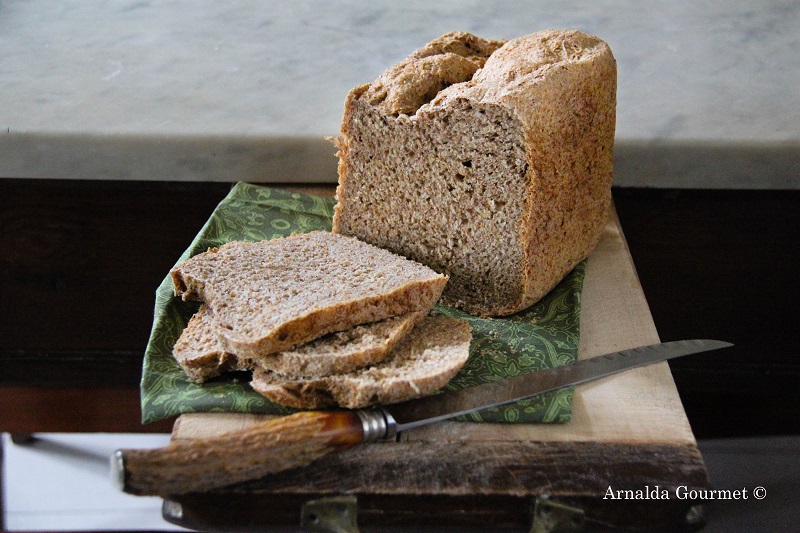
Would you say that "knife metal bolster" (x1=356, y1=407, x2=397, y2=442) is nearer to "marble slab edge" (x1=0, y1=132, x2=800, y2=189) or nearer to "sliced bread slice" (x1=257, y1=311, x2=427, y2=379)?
"sliced bread slice" (x1=257, y1=311, x2=427, y2=379)

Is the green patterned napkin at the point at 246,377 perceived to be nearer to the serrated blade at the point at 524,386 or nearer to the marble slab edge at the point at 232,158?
the serrated blade at the point at 524,386

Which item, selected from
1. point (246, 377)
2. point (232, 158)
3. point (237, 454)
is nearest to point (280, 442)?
point (237, 454)

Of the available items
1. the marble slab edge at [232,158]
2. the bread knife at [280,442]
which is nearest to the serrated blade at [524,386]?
the bread knife at [280,442]

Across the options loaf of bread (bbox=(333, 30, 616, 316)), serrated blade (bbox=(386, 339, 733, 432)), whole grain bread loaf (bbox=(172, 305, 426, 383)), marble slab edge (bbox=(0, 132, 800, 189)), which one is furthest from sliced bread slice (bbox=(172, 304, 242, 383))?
marble slab edge (bbox=(0, 132, 800, 189))

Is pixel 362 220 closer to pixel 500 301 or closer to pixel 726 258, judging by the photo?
pixel 500 301

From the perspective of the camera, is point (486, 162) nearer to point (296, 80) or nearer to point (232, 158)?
point (232, 158)

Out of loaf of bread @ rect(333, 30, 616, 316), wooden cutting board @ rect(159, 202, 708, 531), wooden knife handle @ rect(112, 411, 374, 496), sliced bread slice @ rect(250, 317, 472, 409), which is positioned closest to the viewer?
wooden knife handle @ rect(112, 411, 374, 496)
